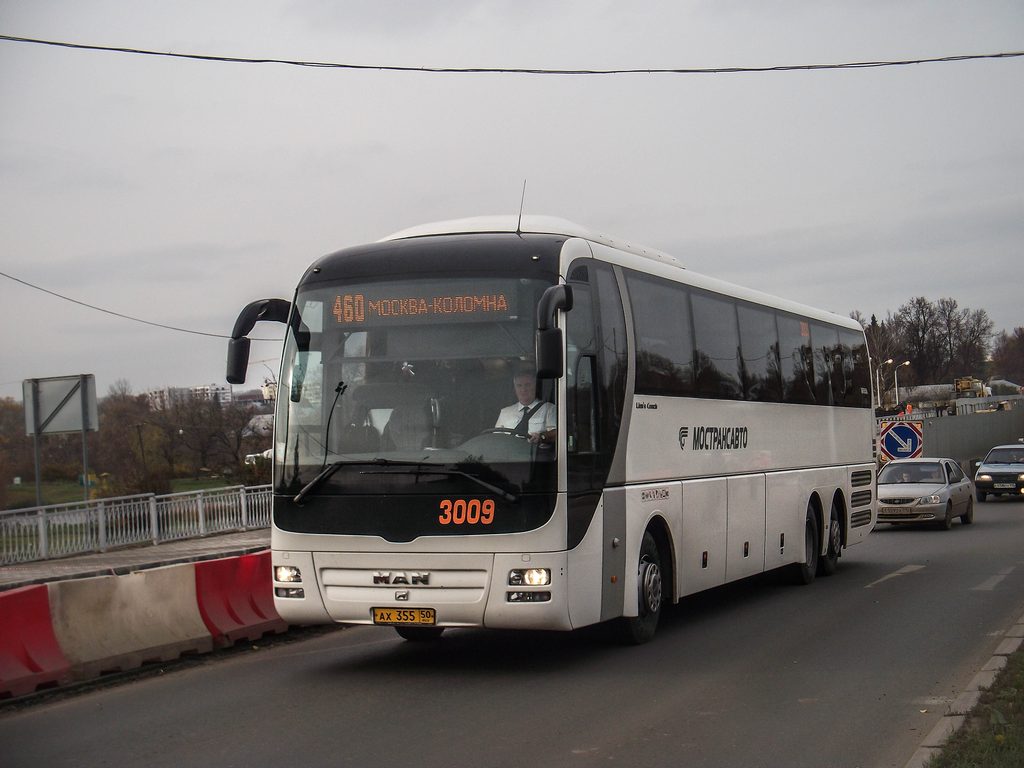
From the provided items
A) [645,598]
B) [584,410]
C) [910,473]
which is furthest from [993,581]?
[910,473]

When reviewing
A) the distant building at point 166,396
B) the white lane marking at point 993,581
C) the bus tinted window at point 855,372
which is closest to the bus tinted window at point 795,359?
the bus tinted window at point 855,372

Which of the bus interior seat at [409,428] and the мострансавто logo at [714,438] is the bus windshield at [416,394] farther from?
the мострансавто logo at [714,438]

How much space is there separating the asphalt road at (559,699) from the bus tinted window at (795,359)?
346 cm

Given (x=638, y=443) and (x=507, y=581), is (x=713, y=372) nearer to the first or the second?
(x=638, y=443)

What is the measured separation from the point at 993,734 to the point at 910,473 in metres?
23.8

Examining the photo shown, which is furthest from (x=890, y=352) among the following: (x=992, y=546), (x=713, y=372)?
(x=713, y=372)

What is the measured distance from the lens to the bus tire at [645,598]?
36.5ft

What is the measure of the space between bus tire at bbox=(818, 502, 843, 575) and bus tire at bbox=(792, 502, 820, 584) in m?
0.39

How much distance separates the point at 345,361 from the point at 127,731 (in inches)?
133

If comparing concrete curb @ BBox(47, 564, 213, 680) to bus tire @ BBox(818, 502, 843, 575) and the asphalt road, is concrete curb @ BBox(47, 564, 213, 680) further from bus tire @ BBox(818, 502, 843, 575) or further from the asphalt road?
bus tire @ BBox(818, 502, 843, 575)

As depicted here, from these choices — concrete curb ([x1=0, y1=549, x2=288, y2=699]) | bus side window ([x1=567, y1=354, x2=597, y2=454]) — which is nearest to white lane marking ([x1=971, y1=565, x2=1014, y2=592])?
bus side window ([x1=567, y1=354, x2=597, y2=454])

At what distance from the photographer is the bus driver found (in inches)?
380

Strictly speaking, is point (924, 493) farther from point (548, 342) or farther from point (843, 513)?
point (548, 342)

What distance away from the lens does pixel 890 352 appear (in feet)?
435
